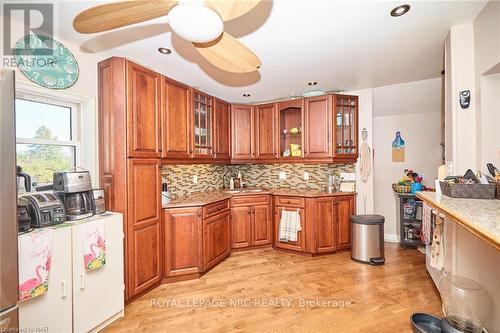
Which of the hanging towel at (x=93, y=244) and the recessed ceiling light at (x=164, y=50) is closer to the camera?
the hanging towel at (x=93, y=244)

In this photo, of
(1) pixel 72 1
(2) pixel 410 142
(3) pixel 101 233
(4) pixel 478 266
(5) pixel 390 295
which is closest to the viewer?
(1) pixel 72 1

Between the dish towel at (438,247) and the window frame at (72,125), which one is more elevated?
the window frame at (72,125)

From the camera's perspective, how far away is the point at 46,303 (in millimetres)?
1534

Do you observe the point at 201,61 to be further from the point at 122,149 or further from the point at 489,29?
the point at 489,29

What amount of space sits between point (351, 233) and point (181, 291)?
230cm

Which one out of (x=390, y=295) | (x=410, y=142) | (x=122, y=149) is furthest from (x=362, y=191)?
(x=122, y=149)

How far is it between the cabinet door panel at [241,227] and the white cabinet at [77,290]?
5.41ft

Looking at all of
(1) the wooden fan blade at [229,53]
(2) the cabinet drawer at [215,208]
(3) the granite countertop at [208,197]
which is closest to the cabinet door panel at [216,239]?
(2) the cabinet drawer at [215,208]

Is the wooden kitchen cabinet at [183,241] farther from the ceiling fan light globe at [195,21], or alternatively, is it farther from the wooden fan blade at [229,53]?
the ceiling fan light globe at [195,21]

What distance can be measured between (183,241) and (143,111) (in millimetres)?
1485

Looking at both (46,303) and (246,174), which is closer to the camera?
(46,303)

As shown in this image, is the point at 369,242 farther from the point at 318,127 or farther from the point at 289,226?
the point at 318,127

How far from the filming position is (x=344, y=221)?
3359 millimetres

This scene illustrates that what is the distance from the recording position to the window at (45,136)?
1837 millimetres
